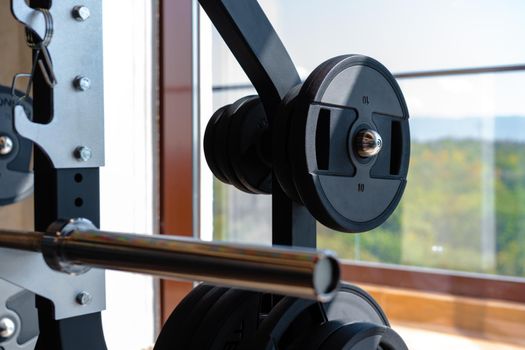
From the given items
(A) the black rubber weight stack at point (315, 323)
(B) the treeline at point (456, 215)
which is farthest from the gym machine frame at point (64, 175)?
(B) the treeline at point (456, 215)

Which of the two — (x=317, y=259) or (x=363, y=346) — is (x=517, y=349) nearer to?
(x=363, y=346)

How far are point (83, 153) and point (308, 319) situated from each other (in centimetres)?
43

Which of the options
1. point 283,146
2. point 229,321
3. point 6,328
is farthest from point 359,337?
point 6,328

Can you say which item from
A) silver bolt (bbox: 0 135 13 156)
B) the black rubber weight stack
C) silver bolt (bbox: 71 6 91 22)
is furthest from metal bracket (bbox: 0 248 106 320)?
silver bolt (bbox: 0 135 13 156)

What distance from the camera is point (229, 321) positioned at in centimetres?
101

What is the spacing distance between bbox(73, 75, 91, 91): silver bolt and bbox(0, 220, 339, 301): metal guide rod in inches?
8.9

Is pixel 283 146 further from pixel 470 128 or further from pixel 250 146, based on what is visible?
pixel 470 128

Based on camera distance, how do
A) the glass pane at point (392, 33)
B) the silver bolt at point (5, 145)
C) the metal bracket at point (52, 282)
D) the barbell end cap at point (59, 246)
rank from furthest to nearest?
the glass pane at point (392, 33) → the silver bolt at point (5, 145) → the metal bracket at point (52, 282) → the barbell end cap at point (59, 246)

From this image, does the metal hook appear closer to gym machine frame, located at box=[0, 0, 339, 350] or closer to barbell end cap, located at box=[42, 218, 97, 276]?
gym machine frame, located at box=[0, 0, 339, 350]

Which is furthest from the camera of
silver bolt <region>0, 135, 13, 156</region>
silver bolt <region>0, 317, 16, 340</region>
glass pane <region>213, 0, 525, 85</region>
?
glass pane <region>213, 0, 525, 85</region>

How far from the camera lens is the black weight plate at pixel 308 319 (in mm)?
935

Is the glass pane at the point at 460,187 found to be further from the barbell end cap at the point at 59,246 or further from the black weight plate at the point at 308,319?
the barbell end cap at the point at 59,246

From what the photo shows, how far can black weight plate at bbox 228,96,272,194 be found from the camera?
1.08m

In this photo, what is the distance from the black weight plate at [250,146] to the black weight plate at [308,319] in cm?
23
